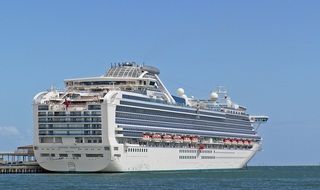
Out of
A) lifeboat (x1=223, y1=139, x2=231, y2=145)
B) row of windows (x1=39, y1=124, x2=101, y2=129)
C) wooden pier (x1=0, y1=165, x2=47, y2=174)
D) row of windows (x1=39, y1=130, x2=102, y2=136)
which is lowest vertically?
wooden pier (x1=0, y1=165, x2=47, y2=174)

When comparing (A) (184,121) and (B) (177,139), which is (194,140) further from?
(B) (177,139)

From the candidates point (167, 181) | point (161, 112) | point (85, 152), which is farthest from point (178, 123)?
point (167, 181)

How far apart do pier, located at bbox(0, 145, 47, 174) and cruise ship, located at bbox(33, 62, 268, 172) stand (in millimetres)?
8479

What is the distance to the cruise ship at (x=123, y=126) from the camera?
3775 inches

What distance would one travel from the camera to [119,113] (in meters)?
97.8

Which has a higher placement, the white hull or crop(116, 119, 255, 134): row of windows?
crop(116, 119, 255, 134): row of windows

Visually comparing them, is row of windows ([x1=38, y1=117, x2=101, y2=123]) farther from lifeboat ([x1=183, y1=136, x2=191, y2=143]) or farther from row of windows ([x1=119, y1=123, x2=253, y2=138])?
lifeboat ([x1=183, y1=136, x2=191, y2=143])

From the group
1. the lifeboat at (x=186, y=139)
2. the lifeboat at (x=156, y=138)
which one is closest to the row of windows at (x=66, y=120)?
the lifeboat at (x=156, y=138)

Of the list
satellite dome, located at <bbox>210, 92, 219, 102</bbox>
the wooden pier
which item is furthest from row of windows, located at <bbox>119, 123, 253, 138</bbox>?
the wooden pier

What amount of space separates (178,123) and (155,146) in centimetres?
876

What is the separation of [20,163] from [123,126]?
24.8 m

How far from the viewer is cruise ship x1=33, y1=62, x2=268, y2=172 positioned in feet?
315

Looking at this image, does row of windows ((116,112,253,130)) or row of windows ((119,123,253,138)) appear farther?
row of windows ((119,123,253,138))

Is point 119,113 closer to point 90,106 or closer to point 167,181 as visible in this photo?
point 90,106
